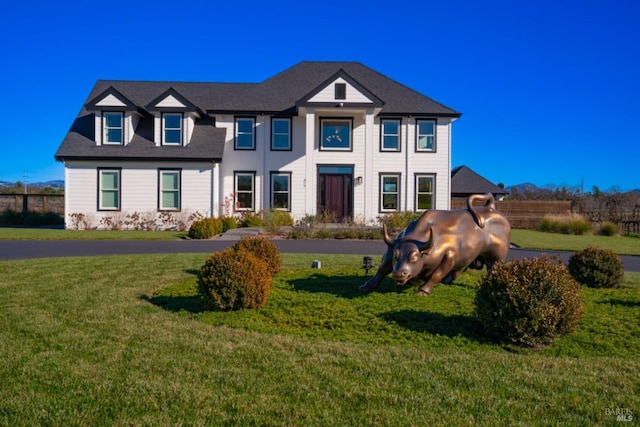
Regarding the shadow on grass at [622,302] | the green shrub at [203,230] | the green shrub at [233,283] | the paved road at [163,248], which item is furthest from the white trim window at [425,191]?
the green shrub at [233,283]

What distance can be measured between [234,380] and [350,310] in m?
3.05

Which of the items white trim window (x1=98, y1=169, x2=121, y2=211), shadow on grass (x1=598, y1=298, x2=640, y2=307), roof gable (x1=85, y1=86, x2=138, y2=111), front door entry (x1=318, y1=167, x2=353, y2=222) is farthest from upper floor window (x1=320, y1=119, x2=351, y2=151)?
shadow on grass (x1=598, y1=298, x2=640, y2=307)

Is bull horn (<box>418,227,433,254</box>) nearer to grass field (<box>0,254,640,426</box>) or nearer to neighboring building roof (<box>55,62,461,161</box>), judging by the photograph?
grass field (<box>0,254,640,426</box>)

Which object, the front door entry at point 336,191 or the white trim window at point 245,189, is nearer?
the white trim window at point 245,189

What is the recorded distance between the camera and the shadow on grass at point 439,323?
6.44 metres

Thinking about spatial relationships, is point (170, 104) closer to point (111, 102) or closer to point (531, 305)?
point (111, 102)

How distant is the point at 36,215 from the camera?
2973 cm

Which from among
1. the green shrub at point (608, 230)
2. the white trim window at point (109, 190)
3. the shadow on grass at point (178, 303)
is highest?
the white trim window at point (109, 190)

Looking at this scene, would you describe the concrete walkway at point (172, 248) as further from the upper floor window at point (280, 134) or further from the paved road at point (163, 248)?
the upper floor window at point (280, 134)

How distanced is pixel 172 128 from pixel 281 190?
6.94m

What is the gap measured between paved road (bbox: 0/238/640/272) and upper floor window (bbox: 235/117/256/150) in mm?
8504

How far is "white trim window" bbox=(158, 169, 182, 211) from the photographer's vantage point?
1027 inches

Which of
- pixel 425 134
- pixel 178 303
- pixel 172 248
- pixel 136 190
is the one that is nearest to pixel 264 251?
pixel 178 303

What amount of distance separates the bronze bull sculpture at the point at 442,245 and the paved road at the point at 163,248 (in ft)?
20.9
